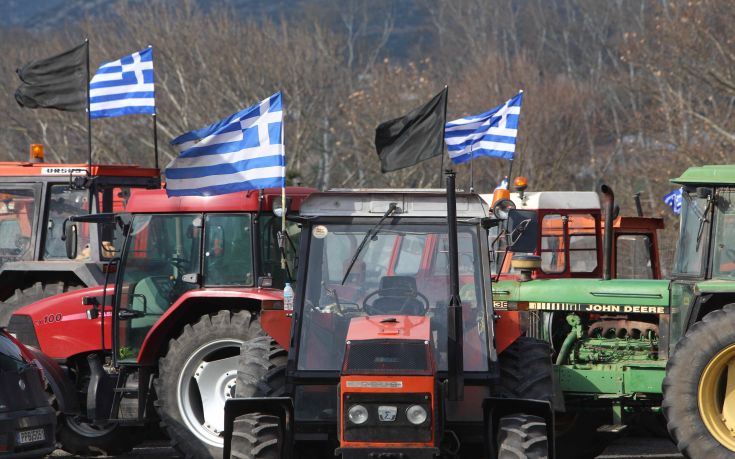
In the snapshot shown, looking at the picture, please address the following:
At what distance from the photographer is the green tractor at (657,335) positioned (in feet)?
34.4

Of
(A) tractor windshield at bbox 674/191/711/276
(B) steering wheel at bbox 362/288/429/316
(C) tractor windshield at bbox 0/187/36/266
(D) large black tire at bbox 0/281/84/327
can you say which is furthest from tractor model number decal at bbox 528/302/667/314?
(C) tractor windshield at bbox 0/187/36/266

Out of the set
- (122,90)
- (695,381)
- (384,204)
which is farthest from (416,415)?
(122,90)

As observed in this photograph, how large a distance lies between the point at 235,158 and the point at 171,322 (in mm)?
1631

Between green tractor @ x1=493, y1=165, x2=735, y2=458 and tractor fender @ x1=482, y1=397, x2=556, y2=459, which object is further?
green tractor @ x1=493, y1=165, x2=735, y2=458

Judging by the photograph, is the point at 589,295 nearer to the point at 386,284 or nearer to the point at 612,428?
the point at 612,428

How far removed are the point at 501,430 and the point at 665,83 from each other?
31.3m

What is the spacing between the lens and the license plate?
10062mm

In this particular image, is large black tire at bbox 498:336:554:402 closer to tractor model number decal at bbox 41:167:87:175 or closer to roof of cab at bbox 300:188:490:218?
roof of cab at bbox 300:188:490:218

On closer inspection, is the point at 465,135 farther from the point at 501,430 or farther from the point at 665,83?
the point at 665,83

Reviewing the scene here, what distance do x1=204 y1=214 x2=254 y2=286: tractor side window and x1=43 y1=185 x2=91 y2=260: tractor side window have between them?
11.1ft

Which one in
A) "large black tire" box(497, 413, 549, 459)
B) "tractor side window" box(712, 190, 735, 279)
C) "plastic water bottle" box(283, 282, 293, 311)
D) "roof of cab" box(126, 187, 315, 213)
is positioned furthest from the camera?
"roof of cab" box(126, 187, 315, 213)

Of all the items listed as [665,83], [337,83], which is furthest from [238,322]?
[337,83]

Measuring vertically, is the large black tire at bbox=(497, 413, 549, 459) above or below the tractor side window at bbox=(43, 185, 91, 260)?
below

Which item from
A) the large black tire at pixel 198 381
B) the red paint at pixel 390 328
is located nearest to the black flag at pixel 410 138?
the large black tire at pixel 198 381
